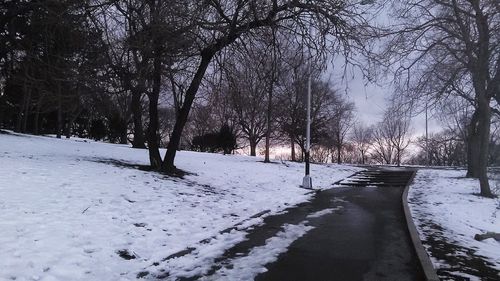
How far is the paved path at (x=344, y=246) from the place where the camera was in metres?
7.25

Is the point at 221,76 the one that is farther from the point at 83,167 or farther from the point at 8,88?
the point at 8,88

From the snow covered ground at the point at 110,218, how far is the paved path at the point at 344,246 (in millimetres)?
397

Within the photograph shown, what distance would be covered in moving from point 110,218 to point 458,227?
8.12 metres

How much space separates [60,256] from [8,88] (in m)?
36.1

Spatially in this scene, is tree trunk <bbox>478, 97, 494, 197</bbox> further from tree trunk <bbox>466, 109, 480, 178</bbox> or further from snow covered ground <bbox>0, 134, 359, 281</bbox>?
tree trunk <bbox>466, 109, 480, 178</bbox>

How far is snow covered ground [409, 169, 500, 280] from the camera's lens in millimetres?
7914

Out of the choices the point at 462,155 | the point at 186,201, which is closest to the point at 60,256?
the point at 186,201

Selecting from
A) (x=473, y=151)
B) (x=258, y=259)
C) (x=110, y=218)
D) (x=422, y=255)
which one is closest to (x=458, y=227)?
(x=422, y=255)

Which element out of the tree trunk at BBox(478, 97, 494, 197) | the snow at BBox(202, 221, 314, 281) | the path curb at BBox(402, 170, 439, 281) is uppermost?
the tree trunk at BBox(478, 97, 494, 197)

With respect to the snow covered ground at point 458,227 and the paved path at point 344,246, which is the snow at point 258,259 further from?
the snow covered ground at point 458,227

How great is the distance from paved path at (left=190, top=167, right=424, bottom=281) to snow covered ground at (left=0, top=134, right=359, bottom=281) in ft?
1.30

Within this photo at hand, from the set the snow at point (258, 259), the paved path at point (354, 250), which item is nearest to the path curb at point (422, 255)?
the paved path at point (354, 250)

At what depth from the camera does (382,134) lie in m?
82.5

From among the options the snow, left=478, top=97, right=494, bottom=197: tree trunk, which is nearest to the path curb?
the snow
